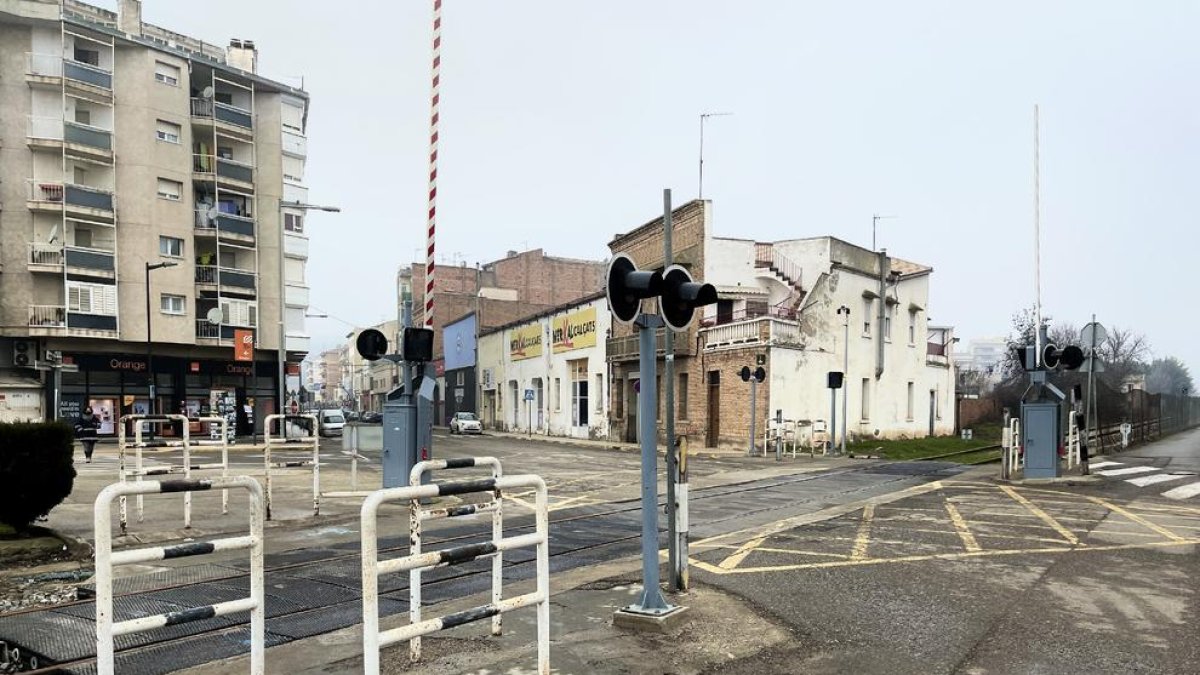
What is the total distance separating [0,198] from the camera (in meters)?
38.9

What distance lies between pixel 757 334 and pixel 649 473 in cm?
2547

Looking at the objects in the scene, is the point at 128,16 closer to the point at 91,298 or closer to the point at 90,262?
the point at 90,262

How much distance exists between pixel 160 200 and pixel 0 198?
6799 mm

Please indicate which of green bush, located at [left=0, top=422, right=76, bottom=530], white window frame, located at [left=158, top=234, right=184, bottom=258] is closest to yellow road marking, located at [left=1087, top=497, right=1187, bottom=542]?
green bush, located at [left=0, top=422, right=76, bottom=530]

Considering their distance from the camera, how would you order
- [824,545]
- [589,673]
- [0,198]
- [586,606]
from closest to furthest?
[589,673] → [586,606] → [824,545] → [0,198]

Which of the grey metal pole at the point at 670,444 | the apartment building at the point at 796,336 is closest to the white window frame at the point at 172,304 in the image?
the apartment building at the point at 796,336

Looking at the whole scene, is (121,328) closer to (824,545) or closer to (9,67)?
(9,67)

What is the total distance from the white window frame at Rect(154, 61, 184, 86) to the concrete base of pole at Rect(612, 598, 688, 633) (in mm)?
46303

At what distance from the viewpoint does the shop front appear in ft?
129

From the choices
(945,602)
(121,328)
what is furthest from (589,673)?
(121,328)

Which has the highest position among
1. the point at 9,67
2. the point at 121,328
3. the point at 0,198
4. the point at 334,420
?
the point at 9,67

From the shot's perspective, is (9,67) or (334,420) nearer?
(9,67)

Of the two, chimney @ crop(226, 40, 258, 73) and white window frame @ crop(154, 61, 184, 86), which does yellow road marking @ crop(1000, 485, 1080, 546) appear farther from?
chimney @ crop(226, 40, 258, 73)

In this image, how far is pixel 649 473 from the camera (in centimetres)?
611
